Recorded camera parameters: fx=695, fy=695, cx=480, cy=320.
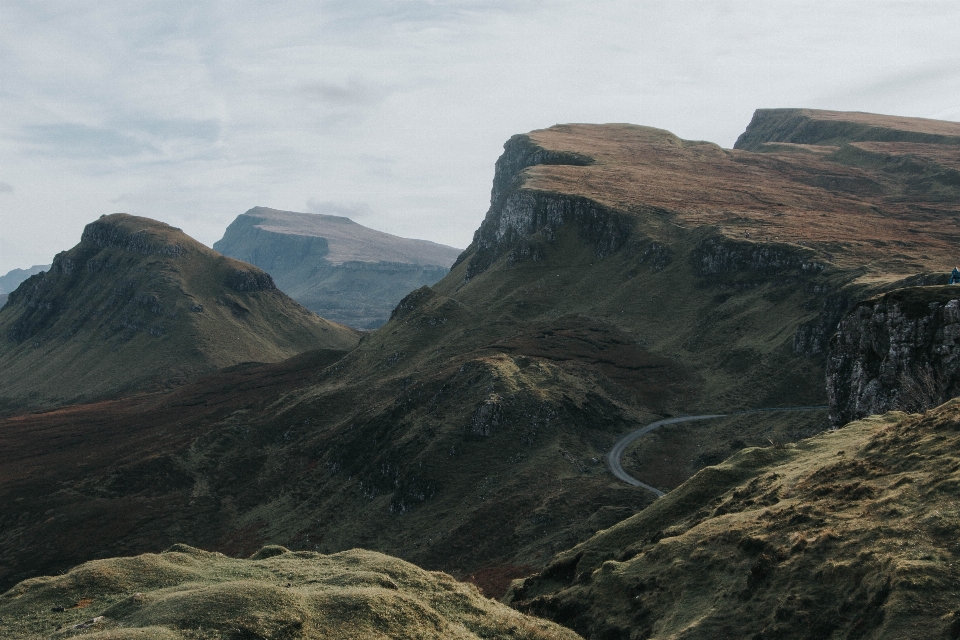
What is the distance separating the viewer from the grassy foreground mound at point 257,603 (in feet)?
109

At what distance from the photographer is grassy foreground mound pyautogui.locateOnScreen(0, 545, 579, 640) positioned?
33.2 meters

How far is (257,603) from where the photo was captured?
1351 inches

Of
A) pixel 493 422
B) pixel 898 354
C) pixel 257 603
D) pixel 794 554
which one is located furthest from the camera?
pixel 493 422

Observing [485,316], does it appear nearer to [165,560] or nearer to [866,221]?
[866,221]

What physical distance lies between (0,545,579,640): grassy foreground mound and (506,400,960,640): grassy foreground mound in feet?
18.8

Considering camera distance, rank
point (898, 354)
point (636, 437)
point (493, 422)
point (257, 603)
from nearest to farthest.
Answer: point (257, 603)
point (898, 354)
point (493, 422)
point (636, 437)

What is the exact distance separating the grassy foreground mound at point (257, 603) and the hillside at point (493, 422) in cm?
2793

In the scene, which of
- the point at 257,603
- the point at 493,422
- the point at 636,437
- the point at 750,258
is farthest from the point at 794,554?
the point at 750,258

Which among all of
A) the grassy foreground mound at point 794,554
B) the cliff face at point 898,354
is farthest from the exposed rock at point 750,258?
the grassy foreground mound at point 794,554

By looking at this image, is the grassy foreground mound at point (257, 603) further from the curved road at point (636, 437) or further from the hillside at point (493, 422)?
the curved road at point (636, 437)

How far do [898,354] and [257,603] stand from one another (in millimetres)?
66283

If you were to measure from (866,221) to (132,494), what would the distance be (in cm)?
19469

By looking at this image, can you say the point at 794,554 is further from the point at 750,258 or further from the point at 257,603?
the point at 750,258

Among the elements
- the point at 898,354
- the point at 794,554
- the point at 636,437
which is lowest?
A: the point at 636,437
